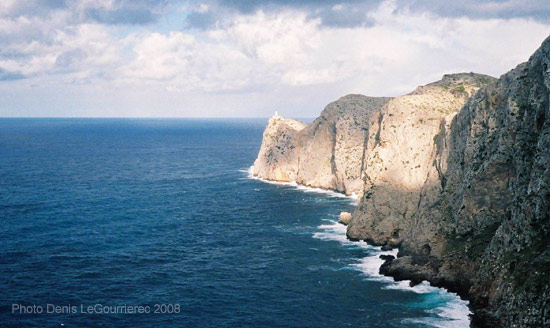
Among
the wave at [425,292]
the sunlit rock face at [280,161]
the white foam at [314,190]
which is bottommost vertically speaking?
the wave at [425,292]

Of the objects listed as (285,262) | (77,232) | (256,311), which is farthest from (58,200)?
(256,311)

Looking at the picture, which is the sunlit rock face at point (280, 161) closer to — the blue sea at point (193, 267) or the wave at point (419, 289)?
the blue sea at point (193, 267)

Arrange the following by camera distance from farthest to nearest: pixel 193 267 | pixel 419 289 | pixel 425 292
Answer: pixel 193 267, pixel 419 289, pixel 425 292

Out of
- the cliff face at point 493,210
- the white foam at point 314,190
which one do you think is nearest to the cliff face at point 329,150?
the white foam at point 314,190

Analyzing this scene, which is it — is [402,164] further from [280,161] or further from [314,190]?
[280,161]

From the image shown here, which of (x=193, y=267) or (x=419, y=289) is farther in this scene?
(x=193, y=267)

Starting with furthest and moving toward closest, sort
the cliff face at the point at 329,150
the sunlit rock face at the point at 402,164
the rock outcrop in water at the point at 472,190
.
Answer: the cliff face at the point at 329,150, the sunlit rock face at the point at 402,164, the rock outcrop in water at the point at 472,190

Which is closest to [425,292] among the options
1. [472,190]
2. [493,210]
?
[493,210]

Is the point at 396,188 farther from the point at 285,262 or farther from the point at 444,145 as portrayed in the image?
the point at 285,262
